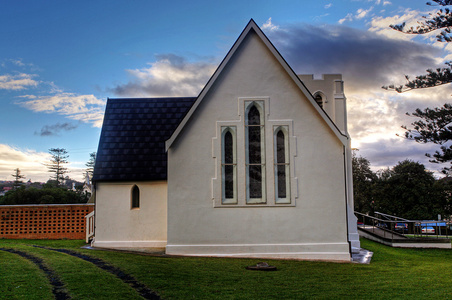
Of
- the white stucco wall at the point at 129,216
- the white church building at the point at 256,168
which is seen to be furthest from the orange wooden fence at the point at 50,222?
the white church building at the point at 256,168

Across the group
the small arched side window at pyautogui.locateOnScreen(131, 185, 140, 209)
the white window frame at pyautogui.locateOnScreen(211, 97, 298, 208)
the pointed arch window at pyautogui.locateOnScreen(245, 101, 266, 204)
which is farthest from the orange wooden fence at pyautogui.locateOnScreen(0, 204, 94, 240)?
the pointed arch window at pyautogui.locateOnScreen(245, 101, 266, 204)

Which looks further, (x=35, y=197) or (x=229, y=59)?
(x=35, y=197)

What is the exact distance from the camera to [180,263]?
42.7ft

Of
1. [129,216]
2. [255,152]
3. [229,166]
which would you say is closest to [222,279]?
[229,166]

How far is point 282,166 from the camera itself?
1540cm

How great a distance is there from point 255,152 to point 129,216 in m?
6.62

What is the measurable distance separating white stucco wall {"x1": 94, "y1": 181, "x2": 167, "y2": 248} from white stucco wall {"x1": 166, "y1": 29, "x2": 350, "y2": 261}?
8.56ft

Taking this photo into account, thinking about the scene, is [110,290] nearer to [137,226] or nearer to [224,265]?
[224,265]

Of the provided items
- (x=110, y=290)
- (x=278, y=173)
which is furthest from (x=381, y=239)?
(x=110, y=290)

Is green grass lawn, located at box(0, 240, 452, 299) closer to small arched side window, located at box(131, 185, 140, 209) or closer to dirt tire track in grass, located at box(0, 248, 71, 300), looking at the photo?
dirt tire track in grass, located at box(0, 248, 71, 300)

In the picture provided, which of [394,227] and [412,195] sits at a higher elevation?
[412,195]

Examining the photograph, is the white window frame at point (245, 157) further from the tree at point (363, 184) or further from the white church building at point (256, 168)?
the tree at point (363, 184)

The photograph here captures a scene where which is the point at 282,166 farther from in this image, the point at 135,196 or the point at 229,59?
the point at 135,196

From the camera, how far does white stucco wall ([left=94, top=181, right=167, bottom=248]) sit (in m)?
17.6
